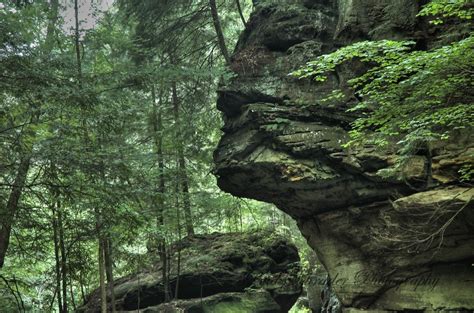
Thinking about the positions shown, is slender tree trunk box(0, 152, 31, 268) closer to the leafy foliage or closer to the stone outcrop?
the leafy foliage

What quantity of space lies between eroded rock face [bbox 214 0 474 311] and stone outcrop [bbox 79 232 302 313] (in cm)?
205

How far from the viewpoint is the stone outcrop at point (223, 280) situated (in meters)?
11.5

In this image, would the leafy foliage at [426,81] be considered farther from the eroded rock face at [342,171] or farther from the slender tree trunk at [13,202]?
the slender tree trunk at [13,202]

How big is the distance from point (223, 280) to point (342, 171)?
5207mm

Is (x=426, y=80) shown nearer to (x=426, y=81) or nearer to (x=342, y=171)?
(x=426, y=81)

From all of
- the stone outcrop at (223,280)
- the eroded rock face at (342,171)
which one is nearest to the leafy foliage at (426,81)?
the eroded rock face at (342,171)

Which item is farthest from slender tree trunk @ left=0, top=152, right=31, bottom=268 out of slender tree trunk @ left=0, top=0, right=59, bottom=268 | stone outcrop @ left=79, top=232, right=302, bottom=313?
stone outcrop @ left=79, top=232, right=302, bottom=313

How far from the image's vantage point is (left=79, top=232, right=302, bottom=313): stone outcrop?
452 inches

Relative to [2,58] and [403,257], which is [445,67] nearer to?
[403,257]

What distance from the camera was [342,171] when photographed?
9680mm

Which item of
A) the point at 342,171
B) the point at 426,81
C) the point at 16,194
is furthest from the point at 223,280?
the point at 426,81

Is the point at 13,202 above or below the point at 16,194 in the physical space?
below

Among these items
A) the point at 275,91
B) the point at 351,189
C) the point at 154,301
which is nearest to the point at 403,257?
the point at 351,189

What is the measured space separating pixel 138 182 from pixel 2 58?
3117 millimetres
